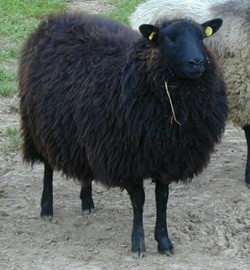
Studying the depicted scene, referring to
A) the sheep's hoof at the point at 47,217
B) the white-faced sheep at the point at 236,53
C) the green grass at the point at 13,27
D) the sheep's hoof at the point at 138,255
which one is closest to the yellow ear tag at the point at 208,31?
the white-faced sheep at the point at 236,53

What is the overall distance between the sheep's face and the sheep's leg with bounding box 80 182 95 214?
1647 millimetres

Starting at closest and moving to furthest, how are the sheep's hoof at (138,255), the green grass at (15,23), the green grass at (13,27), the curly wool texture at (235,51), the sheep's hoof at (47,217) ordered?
the sheep's hoof at (138,255) < the sheep's hoof at (47,217) < the curly wool texture at (235,51) < the green grass at (15,23) < the green grass at (13,27)

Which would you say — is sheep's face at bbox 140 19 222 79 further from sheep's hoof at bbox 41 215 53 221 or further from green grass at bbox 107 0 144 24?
green grass at bbox 107 0 144 24

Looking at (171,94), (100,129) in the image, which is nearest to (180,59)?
(171,94)

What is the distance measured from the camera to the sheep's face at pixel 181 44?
538 centimetres

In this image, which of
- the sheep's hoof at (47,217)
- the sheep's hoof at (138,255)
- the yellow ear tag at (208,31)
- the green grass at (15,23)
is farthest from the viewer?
the green grass at (15,23)

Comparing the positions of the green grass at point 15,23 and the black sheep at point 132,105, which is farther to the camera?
the green grass at point 15,23

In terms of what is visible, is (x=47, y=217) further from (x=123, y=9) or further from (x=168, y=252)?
(x=123, y=9)

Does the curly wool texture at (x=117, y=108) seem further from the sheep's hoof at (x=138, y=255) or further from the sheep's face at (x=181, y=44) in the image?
the sheep's hoof at (x=138, y=255)

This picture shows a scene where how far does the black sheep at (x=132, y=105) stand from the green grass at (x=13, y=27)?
3.66m

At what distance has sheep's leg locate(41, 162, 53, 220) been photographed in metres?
6.67

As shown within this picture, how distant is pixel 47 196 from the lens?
6.72m

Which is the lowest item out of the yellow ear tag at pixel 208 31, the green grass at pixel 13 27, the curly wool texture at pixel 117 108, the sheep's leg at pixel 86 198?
the green grass at pixel 13 27

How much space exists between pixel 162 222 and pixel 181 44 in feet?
4.48
